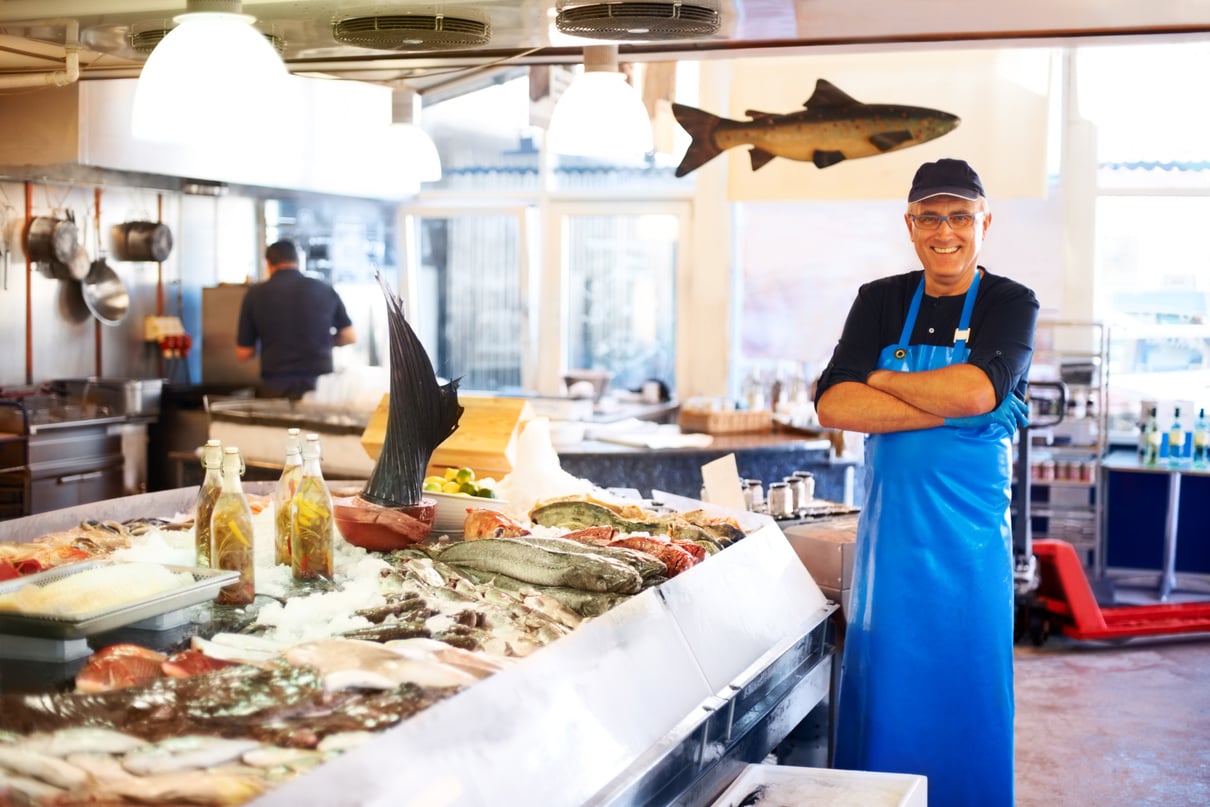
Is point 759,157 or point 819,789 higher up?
point 759,157

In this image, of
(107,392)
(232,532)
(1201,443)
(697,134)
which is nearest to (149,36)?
(232,532)

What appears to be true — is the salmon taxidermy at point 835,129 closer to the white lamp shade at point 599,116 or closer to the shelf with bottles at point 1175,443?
the shelf with bottles at point 1175,443

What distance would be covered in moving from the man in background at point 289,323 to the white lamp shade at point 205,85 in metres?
5.46

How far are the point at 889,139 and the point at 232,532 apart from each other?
5842mm

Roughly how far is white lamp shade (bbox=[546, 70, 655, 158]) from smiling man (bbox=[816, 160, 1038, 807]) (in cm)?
103

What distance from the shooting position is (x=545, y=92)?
8016mm

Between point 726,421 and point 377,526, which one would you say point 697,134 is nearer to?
point 726,421

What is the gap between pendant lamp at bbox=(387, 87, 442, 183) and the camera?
5043 millimetres

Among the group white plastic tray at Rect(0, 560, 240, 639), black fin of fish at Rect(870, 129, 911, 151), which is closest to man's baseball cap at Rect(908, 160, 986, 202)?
white plastic tray at Rect(0, 560, 240, 639)

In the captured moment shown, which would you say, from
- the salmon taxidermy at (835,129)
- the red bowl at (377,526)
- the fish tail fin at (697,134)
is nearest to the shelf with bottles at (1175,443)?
the salmon taxidermy at (835,129)

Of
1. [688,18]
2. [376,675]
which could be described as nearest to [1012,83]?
[688,18]

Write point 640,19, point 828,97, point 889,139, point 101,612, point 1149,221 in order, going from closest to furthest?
point 101,612, point 640,19, point 828,97, point 889,139, point 1149,221

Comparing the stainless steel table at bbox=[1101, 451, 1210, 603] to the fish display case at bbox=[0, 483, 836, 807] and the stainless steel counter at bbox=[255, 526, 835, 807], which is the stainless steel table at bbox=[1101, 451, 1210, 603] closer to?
the fish display case at bbox=[0, 483, 836, 807]

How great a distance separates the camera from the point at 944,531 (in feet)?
11.2
